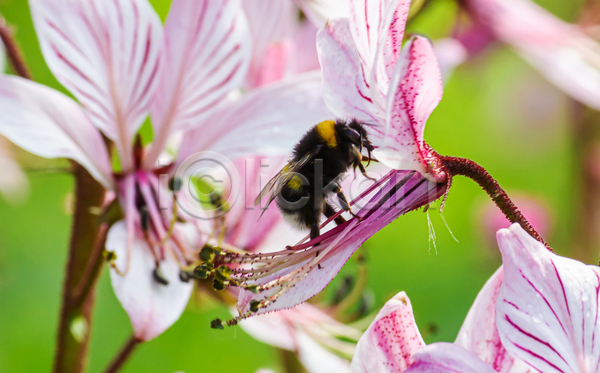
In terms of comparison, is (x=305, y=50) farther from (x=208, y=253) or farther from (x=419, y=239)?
(x=419, y=239)

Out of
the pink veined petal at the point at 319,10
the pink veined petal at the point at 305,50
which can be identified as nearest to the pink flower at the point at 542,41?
the pink veined petal at the point at 305,50

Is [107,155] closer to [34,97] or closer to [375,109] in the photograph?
[34,97]

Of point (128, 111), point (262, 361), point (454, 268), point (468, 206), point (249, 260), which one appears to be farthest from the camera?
point (468, 206)

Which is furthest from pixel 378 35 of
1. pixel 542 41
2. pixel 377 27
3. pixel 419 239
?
pixel 419 239

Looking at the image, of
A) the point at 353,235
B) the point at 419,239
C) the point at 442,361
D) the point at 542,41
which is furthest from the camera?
the point at 419,239

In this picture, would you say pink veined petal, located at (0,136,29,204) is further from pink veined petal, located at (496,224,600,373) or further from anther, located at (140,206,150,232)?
pink veined petal, located at (496,224,600,373)

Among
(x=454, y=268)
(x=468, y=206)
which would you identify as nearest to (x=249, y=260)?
(x=454, y=268)

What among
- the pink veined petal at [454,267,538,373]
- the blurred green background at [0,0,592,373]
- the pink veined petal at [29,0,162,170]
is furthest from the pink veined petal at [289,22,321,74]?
the pink veined petal at [454,267,538,373]
